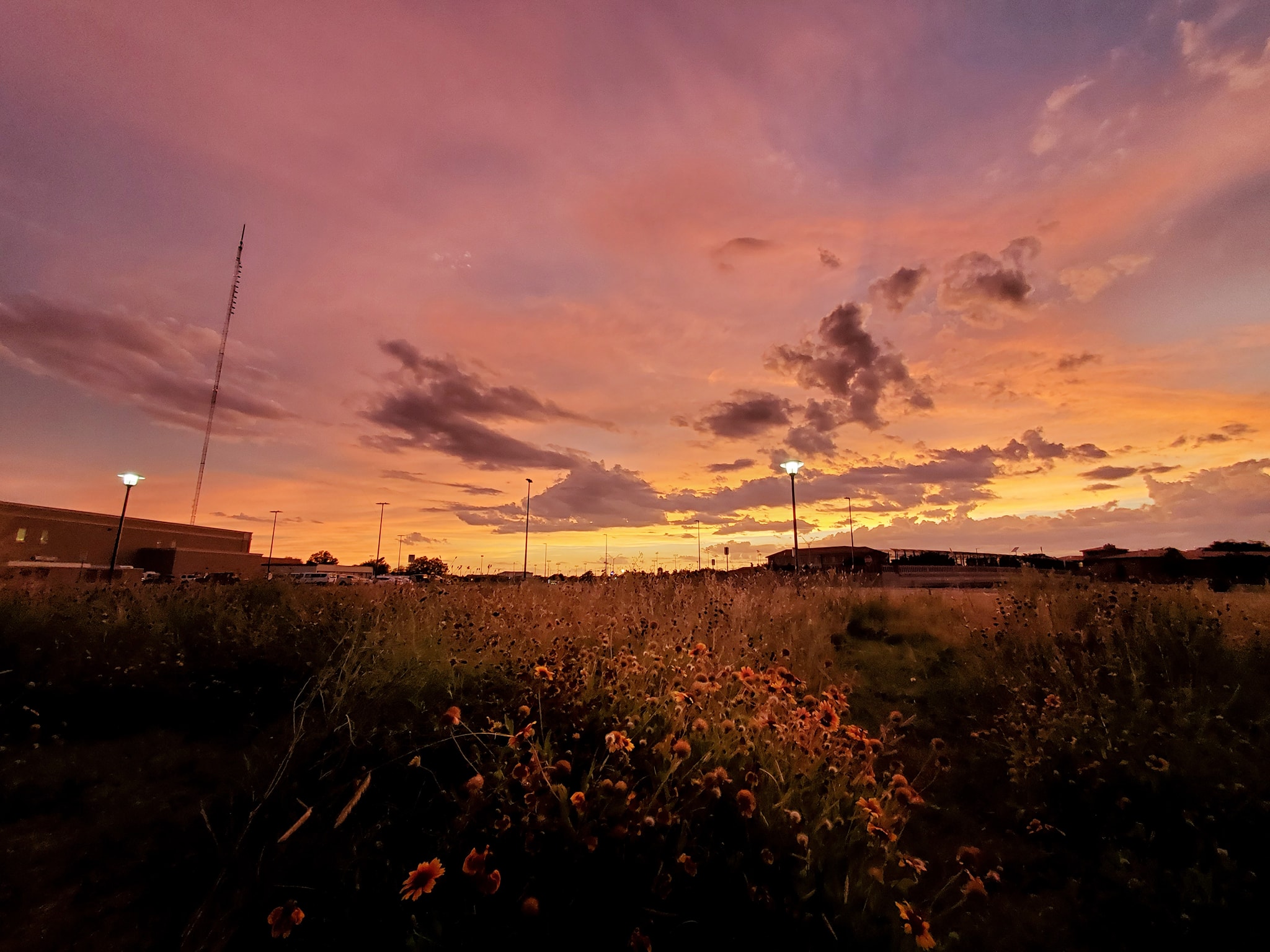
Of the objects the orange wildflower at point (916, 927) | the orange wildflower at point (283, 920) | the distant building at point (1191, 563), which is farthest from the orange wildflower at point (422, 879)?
the distant building at point (1191, 563)

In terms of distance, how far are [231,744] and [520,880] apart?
10.2 ft

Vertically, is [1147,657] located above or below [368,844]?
above

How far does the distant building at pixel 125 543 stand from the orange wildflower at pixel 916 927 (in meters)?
62.6

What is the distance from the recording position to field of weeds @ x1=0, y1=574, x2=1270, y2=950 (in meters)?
2.83

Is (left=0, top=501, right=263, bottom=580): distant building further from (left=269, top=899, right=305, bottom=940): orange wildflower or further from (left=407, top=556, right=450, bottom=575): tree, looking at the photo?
(left=269, top=899, right=305, bottom=940): orange wildflower

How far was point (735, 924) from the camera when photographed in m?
2.78

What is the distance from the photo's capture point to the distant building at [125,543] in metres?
57.4

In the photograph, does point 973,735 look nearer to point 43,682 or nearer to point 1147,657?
point 1147,657

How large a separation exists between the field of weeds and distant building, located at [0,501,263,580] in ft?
189

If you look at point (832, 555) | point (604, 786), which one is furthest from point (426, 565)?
point (832, 555)

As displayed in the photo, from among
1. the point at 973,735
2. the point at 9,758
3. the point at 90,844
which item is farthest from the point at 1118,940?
the point at 9,758

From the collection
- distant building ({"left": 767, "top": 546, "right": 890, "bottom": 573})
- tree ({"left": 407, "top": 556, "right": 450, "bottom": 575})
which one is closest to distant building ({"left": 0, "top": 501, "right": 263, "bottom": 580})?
tree ({"left": 407, "top": 556, "right": 450, "bottom": 575})

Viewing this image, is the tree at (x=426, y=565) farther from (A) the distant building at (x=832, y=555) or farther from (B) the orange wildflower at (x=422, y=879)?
(A) the distant building at (x=832, y=555)

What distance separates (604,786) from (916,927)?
5.07 ft
